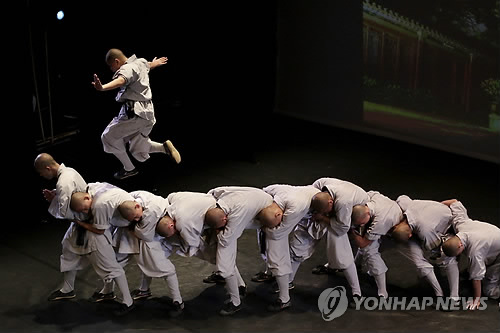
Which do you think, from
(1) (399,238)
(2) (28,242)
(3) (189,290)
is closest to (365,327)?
(1) (399,238)

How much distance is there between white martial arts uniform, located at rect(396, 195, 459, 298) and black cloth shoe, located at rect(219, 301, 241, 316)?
1.28m

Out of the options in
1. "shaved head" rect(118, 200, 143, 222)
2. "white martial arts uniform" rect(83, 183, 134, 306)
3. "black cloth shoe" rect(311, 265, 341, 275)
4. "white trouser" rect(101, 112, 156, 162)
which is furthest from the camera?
"black cloth shoe" rect(311, 265, 341, 275)

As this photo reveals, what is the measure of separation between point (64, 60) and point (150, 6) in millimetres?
978

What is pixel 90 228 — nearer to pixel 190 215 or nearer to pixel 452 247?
pixel 190 215

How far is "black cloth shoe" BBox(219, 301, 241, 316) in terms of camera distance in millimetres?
7375

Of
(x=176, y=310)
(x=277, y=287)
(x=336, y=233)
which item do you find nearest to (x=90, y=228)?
(x=176, y=310)

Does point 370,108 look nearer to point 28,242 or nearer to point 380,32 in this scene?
point 380,32

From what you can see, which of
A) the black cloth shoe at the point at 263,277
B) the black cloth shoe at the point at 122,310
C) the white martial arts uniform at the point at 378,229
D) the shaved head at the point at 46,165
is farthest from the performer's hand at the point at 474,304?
the shaved head at the point at 46,165

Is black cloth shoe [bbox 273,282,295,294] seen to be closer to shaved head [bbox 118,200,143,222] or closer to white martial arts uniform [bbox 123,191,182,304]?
white martial arts uniform [bbox 123,191,182,304]

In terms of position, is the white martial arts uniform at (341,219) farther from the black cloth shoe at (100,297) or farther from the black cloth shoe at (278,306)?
the black cloth shoe at (100,297)

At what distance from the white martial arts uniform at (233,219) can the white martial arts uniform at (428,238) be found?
1.04 m

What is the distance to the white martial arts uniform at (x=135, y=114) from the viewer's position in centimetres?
747

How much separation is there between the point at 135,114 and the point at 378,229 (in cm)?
196

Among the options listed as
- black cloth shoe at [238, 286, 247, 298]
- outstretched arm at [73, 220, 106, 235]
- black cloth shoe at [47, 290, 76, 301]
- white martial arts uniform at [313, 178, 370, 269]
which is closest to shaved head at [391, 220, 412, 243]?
white martial arts uniform at [313, 178, 370, 269]
